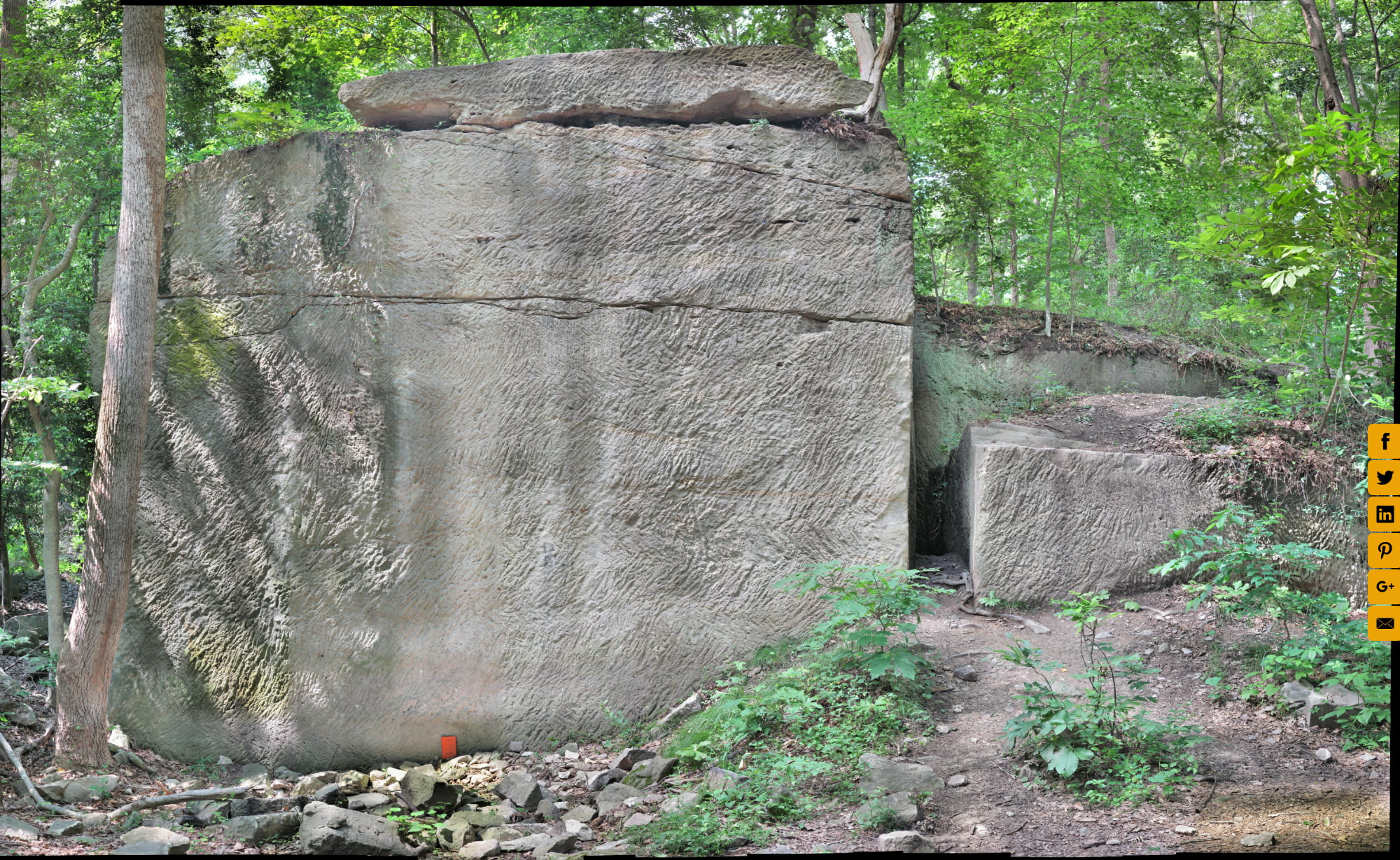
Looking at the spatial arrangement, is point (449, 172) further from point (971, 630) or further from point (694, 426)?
point (971, 630)

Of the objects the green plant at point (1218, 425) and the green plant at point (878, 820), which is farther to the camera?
the green plant at point (1218, 425)

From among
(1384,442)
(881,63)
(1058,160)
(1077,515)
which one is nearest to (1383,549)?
(1384,442)

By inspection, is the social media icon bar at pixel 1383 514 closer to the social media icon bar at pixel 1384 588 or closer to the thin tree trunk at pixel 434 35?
the social media icon bar at pixel 1384 588

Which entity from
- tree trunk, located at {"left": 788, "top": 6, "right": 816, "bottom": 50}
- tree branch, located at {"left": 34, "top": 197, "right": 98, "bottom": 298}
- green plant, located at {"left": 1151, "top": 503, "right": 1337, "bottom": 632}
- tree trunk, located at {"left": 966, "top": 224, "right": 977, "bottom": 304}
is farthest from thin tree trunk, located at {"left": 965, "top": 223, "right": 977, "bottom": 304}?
tree branch, located at {"left": 34, "top": 197, "right": 98, "bottom": 298}

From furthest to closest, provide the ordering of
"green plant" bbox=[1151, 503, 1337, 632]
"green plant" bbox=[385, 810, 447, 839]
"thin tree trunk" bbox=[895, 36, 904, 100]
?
"thin tree trunk" bbox=[895, 36, 904, 100] < "green plant" bbox=[1151, 503, 1337, 632] < "green plant" bbox=[385, 810, 447, 839]

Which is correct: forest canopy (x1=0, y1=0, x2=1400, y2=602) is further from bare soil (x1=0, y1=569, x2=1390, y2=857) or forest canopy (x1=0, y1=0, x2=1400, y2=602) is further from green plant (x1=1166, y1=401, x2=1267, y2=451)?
bare soil (x1=0, y1=569, x2=1390, y2=857)

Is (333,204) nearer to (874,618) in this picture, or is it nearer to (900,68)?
(874,618)

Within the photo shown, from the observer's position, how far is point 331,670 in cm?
620

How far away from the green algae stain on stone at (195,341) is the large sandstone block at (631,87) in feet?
6.90

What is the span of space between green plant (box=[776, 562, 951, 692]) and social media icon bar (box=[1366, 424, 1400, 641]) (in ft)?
7.83

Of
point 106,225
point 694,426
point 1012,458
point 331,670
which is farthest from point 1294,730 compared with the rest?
point 106,225

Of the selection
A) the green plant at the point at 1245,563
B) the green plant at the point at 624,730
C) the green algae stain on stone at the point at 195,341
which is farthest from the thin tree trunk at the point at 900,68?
the green plant at the point at 624,730

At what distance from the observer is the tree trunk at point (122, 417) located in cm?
532

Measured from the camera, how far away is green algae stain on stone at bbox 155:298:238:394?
260 inches
